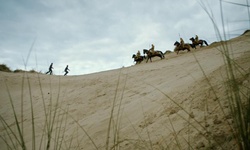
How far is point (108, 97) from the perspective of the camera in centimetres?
688

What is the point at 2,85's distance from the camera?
11750 mm

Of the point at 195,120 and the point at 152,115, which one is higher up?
the point at 195,120

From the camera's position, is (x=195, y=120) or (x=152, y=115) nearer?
(x=195, y=120)

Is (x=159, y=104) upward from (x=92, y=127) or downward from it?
upward

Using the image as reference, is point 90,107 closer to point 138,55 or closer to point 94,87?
point 94,87

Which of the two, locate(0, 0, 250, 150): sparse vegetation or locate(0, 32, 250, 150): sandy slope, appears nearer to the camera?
locate(0, 0, 250, 150): sparse vegetation

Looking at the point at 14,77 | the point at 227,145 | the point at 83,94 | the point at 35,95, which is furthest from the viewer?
the point at 14,77

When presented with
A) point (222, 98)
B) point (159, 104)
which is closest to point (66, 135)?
point (159, 104)

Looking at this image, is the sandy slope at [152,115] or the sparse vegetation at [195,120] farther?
the sandy slope at [152,115]

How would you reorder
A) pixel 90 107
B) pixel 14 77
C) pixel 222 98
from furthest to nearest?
1. pixel 14 77
2. pixel 90 107
3. pixel 222 98

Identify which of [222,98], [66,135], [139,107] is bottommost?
[66,135]

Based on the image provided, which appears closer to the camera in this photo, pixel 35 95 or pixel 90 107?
pixel 90 107

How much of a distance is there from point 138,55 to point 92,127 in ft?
40.3

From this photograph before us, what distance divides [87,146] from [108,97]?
3.47 meters
